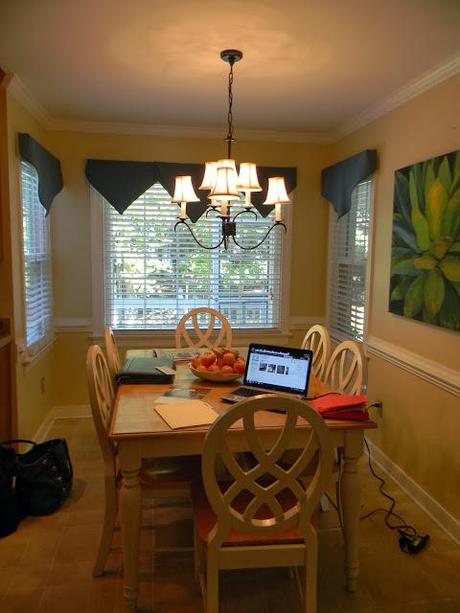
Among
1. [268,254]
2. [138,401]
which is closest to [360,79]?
[268,254]

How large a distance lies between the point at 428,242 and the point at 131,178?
7.63ft

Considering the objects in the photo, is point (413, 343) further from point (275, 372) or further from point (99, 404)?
point (99, 404)

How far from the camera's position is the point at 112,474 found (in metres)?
2.08

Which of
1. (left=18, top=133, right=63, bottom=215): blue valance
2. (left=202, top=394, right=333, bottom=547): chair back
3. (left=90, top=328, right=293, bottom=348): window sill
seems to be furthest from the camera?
(left=90, top=328, right=293, bottom=348): window sill

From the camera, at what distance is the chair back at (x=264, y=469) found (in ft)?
4.88

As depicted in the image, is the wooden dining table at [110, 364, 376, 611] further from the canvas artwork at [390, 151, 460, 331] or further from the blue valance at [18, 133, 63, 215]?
the blue valance at [18, 133, 63, 215]

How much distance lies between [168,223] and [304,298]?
1.35m

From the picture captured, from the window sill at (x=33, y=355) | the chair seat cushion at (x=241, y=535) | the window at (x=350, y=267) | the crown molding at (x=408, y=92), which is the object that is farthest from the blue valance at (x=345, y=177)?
the window sill at (x=33, y=355)

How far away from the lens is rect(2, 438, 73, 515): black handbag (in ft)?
8.43

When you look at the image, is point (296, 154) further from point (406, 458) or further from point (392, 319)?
point (406, 458)

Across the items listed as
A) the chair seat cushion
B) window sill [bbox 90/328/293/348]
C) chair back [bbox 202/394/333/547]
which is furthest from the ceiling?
the chair seat cushion

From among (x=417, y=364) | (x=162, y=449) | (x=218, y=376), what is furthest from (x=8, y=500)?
(x=417, y=364)

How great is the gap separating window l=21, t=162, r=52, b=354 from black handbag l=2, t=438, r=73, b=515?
82 cm

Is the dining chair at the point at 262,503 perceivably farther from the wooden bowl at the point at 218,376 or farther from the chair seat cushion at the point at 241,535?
the wooden bowl at the point at 218,376
